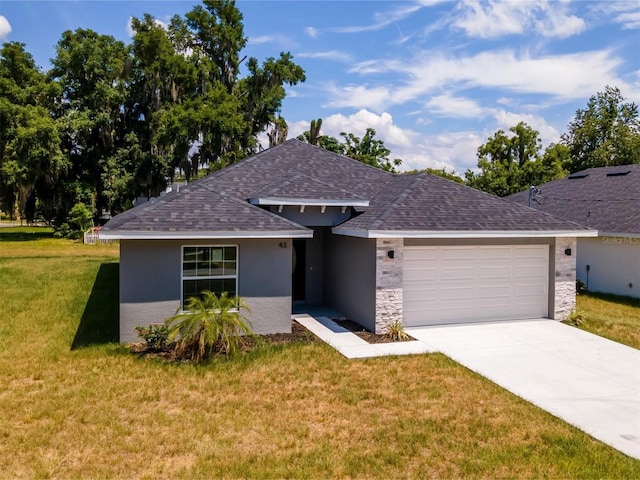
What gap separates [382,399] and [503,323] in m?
5.97

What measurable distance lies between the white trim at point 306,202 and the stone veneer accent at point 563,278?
516 centimetres

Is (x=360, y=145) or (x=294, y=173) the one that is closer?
(x=294, y=173)

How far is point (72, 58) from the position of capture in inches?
1281

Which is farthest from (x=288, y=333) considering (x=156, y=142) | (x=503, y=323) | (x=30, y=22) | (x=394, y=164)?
(x=394, y=164)

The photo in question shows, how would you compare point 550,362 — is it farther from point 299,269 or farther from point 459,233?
point 299,269

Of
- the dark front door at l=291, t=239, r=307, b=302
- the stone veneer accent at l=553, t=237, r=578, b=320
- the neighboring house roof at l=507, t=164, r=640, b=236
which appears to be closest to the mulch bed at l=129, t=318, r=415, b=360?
the dark front door at l=291, t=239, r=307, b=302

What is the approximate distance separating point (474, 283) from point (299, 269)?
4999 mm

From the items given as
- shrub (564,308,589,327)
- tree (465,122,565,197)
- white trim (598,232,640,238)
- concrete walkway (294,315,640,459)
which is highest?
tree (465,122,565,197)

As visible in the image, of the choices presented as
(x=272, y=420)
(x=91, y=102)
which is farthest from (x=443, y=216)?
(x=91, y=102)

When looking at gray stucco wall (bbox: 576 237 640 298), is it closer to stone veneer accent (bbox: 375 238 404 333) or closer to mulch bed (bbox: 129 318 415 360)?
stone veneer accent (bbox: 375 238 404 333)

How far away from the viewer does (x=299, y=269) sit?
13.7 meters

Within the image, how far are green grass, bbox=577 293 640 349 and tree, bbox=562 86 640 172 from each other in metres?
27.5

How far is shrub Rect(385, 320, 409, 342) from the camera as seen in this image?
10.1m

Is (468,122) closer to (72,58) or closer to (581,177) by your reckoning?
(581,177)
